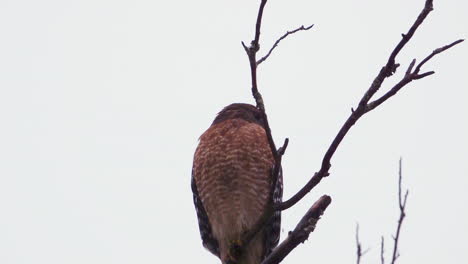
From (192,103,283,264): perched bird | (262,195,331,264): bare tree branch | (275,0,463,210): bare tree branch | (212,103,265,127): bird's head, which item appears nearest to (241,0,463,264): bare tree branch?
(275,0,463,210): bare tree branch

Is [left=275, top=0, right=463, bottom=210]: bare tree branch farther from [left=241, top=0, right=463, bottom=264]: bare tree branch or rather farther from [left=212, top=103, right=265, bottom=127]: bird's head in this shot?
[left=212, top=103, right=265, bottom=127]: bird's head

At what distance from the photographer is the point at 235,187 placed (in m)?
7.76

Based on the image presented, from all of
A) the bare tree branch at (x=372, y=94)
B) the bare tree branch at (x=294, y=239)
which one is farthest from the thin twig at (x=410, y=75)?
the bare tree branch at (x=294, y=239)

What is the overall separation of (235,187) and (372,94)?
351 cm

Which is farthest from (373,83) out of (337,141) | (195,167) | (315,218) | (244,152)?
(195,167)

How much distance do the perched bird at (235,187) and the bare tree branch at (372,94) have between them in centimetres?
288

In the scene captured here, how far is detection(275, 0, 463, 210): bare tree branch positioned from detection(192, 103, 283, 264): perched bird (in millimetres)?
2880

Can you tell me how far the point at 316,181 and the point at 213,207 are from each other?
338cm

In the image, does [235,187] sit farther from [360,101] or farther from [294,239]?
[360,101]

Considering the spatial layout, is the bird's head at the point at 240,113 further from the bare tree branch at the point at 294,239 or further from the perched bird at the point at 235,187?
the bare tree branch at the point at 294,239

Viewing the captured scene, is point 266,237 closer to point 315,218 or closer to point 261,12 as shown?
point 315,218

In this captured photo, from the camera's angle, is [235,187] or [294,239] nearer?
[294,239]

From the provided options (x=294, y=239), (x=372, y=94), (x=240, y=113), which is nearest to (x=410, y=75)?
(x=372, y=94)

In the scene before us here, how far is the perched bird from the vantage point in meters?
7.73
